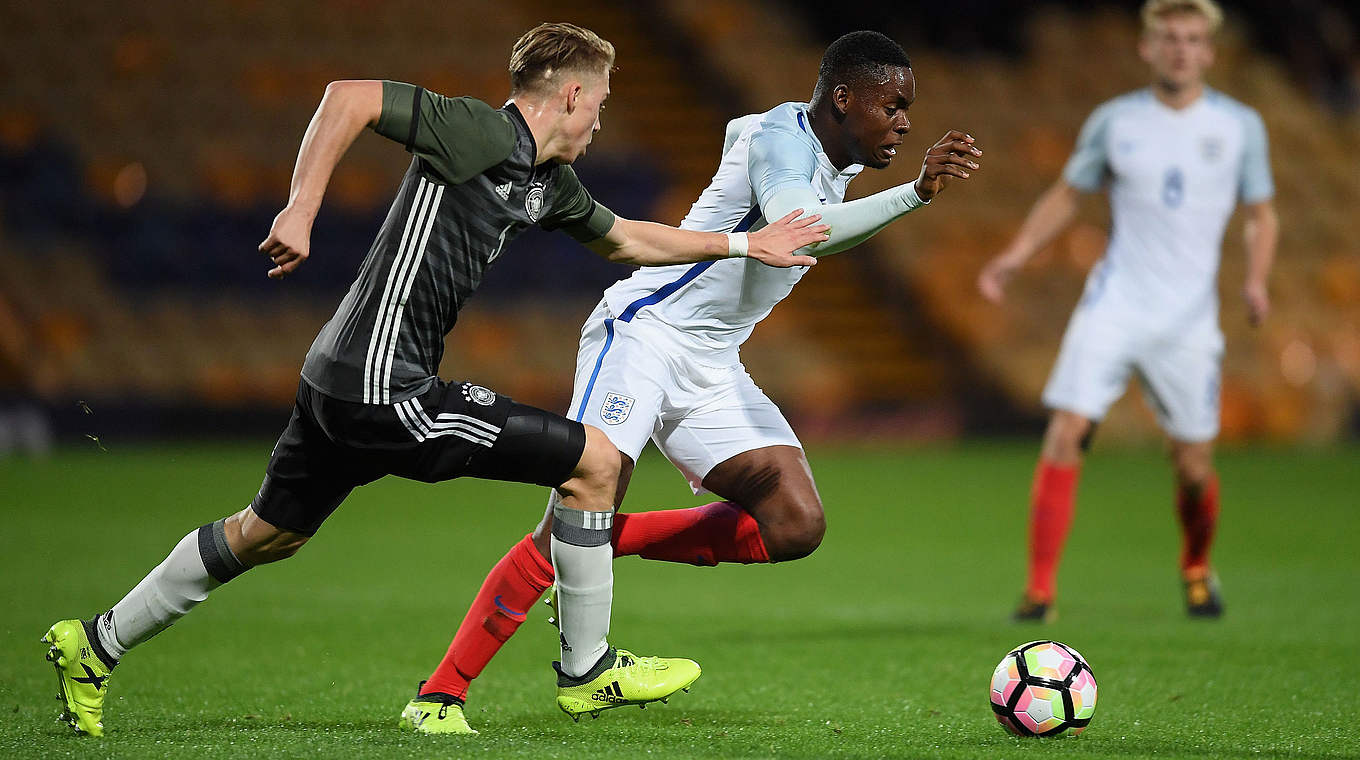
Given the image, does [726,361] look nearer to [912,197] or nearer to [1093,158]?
[912,197]

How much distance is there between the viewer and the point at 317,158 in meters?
3.45

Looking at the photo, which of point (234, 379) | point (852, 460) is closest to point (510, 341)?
point (234, 379)

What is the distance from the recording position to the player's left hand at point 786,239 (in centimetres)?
402

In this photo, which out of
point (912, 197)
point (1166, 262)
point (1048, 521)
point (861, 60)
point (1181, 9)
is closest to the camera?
point (912, 197)

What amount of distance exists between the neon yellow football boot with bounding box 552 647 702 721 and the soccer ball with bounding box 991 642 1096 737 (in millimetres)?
825

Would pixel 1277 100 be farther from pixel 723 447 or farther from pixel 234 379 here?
pixel 723 447

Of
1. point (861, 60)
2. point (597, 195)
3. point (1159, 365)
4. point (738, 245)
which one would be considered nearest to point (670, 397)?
point (738, 245)

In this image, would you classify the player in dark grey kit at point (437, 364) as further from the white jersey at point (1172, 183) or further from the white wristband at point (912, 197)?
the white jersey at point (1172, 183)

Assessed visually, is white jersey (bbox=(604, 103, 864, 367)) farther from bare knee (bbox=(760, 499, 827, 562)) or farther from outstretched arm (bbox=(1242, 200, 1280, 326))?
outstretched arm (bbox=(1242, 200, 1280, 326))

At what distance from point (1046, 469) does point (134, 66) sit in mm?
12063

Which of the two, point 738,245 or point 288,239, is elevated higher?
point 738,245

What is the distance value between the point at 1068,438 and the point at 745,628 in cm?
158

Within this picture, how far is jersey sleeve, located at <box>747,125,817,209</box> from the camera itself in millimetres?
4285

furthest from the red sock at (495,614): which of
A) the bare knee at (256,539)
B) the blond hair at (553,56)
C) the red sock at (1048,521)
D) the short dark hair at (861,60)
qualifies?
the red sock at (1048,521)
